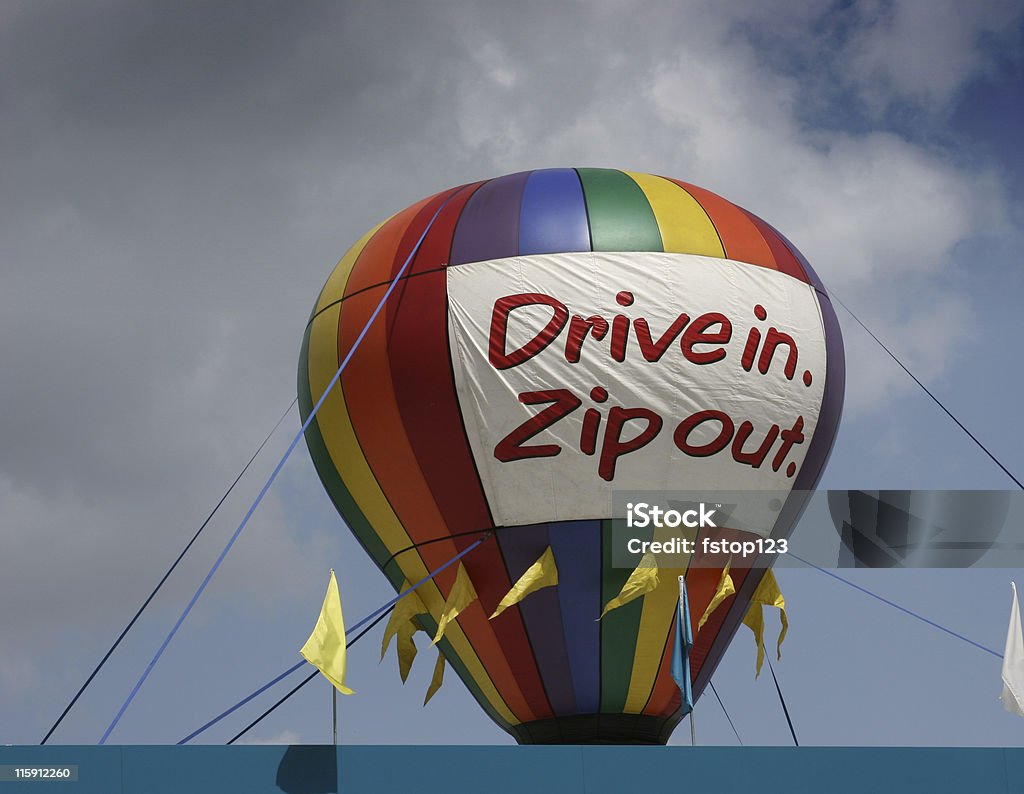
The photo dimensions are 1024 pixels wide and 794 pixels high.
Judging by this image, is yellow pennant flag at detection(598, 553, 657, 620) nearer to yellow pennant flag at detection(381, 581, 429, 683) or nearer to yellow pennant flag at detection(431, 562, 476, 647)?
yellow pennant flag at detection(431, 562, 476, 647)

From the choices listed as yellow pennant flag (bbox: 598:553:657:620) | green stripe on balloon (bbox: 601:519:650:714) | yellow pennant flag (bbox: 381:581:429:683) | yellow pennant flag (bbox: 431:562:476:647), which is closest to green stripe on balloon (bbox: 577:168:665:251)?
yellow pennant flag (bbox: 598:553:657:620)

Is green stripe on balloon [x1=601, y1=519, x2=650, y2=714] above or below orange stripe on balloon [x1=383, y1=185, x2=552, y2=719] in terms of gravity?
below

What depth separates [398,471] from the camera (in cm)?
1970

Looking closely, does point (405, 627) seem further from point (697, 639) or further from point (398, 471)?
point (697, 639)

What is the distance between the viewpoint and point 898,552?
70.1 feet

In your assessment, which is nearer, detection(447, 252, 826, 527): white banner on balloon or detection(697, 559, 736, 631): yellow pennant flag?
detection(447, 252, 826, 527): white banner on balloon

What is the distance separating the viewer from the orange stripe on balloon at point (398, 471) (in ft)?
64.3

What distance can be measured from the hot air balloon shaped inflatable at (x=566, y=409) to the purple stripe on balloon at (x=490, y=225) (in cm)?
2

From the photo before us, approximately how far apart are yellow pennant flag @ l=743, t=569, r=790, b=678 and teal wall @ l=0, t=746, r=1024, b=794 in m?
3.27

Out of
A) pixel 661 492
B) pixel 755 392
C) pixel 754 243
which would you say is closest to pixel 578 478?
pixel 661 492

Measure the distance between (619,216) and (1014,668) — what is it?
6.36 meters

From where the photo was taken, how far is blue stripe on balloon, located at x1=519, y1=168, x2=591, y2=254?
63.8ft

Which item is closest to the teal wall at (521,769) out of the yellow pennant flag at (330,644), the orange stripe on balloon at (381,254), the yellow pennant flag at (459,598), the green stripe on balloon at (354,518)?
the yellow pennant flag at (330,644)

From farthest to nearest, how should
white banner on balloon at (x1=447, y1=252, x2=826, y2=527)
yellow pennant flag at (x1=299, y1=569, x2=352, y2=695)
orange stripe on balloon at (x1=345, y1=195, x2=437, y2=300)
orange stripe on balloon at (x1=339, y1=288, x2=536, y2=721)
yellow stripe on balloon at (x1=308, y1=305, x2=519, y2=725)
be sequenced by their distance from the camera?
orange stripe on balloon at (x1=345, y1=195, x2=437, y2=300) → yellow stripe on balloon at (x1=308, y1=305, x2=519, y2=725) → orange stripe on balloon at (x1=339, y1=288, x2=536, y2=721) → white banner on balloon at (x1=447, y1=252, x2=826, y2=527) → yellow pennant flag at (x1=299, y1=569, x2=352, y2=695)
